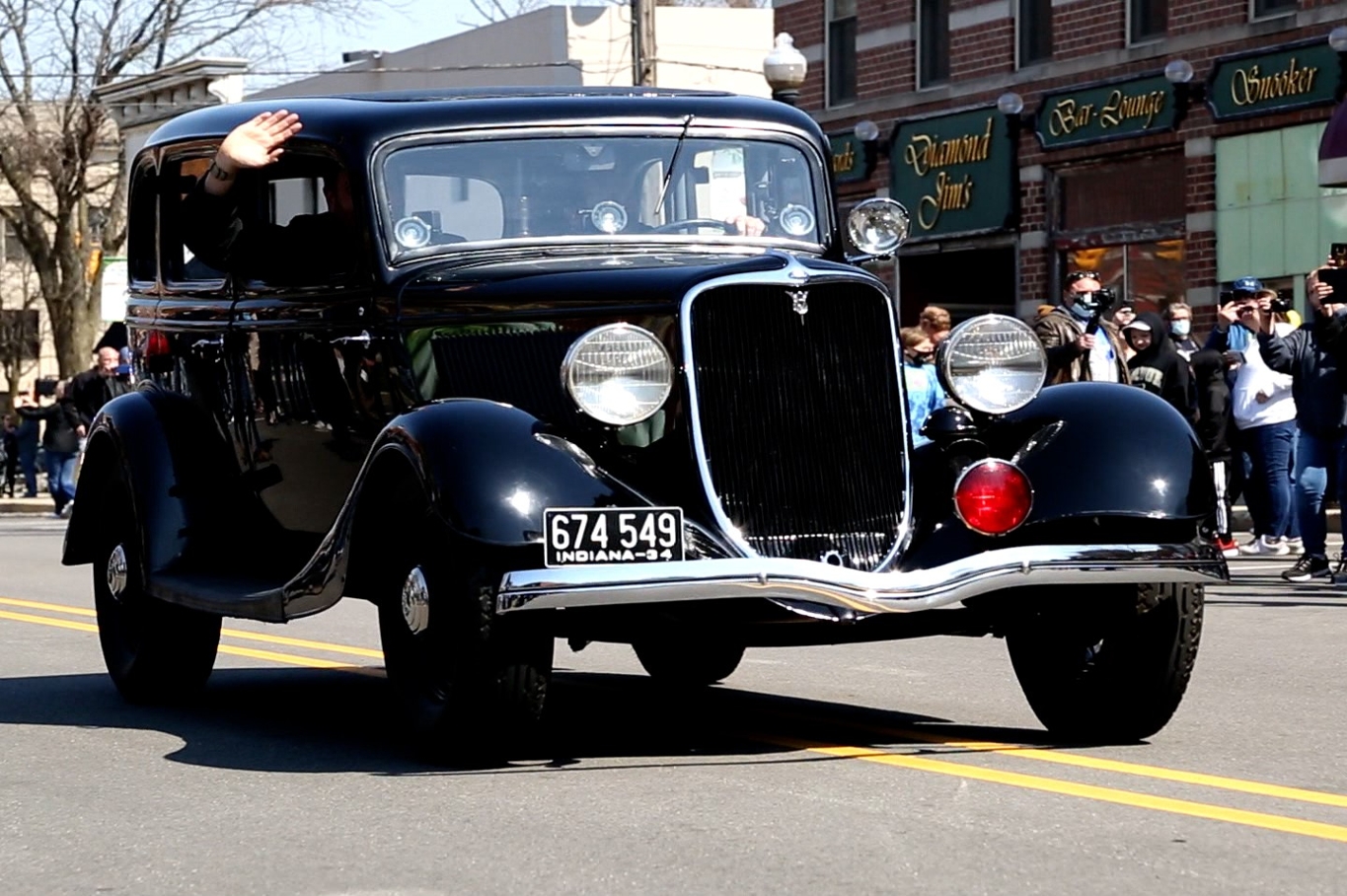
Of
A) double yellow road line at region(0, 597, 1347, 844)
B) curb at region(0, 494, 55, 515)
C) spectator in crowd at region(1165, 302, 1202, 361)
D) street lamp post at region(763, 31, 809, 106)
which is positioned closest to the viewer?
double yellow road line at region(0, 597, 1347, 844)

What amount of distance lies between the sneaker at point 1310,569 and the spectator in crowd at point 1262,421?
6.53ft

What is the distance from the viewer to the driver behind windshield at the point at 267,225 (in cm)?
855

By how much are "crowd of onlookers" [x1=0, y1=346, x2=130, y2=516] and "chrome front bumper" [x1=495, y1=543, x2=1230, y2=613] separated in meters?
10.8

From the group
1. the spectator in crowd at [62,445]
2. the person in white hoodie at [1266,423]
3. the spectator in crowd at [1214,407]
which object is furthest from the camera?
the spectator in crowd at [62,445]

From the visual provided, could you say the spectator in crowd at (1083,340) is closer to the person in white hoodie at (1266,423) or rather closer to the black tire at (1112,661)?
the person in white hoodie at (1266,423)

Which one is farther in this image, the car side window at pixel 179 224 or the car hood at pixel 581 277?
the car side window at pixel 179 224

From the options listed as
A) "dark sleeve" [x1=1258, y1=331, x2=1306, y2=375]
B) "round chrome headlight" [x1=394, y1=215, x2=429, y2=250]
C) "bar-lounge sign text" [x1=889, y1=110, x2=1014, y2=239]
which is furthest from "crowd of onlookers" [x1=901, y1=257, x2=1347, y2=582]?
"bar-lounge sign text" [x1=889, y1=110, x2=1014, y2=239]

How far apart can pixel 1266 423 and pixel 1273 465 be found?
307 millimetres

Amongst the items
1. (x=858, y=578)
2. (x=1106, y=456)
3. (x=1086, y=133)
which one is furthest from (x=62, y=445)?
(x=858, y=578)

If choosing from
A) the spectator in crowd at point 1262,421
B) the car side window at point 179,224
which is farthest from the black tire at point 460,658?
the spectator in crowd at point 1262,421

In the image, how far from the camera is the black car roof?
8609mm

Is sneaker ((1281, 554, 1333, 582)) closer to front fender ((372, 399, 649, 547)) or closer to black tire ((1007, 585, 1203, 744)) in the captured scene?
black tire ((1007, 585, 1203, 744))

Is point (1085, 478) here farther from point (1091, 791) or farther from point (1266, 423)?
point (1266, 423)

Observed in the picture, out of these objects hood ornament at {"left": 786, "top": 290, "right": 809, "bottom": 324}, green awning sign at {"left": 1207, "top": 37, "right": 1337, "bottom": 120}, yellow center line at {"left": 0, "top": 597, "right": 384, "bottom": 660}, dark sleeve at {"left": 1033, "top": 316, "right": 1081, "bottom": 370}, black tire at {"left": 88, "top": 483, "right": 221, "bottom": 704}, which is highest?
green awning sign at {"left": 1207, "top": 37, "right": 1337, "bottom": 120}
